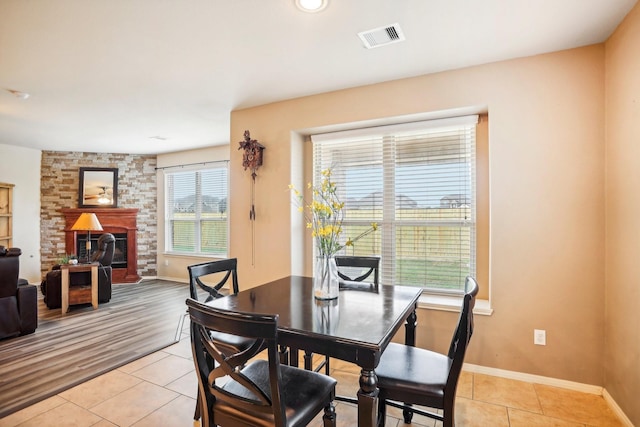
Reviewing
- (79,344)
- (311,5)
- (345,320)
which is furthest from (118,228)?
(345,320)

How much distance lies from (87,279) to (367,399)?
16.7 ft

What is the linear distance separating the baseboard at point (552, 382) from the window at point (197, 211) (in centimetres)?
464

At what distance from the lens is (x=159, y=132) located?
5086mm

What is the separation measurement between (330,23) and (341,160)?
1.61 metres

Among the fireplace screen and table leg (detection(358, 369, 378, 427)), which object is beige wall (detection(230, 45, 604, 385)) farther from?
the fireplace screen

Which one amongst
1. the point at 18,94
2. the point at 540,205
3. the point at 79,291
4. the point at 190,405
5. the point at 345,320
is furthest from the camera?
the point at 79,291

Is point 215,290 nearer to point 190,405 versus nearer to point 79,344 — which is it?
point 190,405

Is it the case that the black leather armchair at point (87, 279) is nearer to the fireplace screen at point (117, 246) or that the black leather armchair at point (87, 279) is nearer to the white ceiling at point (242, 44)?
the fireplace screen at point (117, 246)

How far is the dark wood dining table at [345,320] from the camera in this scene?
4.61 feet

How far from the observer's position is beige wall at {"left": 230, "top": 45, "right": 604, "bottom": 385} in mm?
2434

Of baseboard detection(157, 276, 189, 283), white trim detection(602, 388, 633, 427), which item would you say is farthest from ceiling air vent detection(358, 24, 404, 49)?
baseboard detection(157, 276, 189, 283)

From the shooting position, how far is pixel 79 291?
465 centimetres

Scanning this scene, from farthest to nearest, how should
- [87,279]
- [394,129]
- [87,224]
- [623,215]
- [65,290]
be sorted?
[87,224]
[87,279]
[65,290]
[394,129]
[623,215]

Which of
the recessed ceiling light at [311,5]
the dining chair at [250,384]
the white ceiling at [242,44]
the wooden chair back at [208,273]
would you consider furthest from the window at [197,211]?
the dining chair at [250,384]
